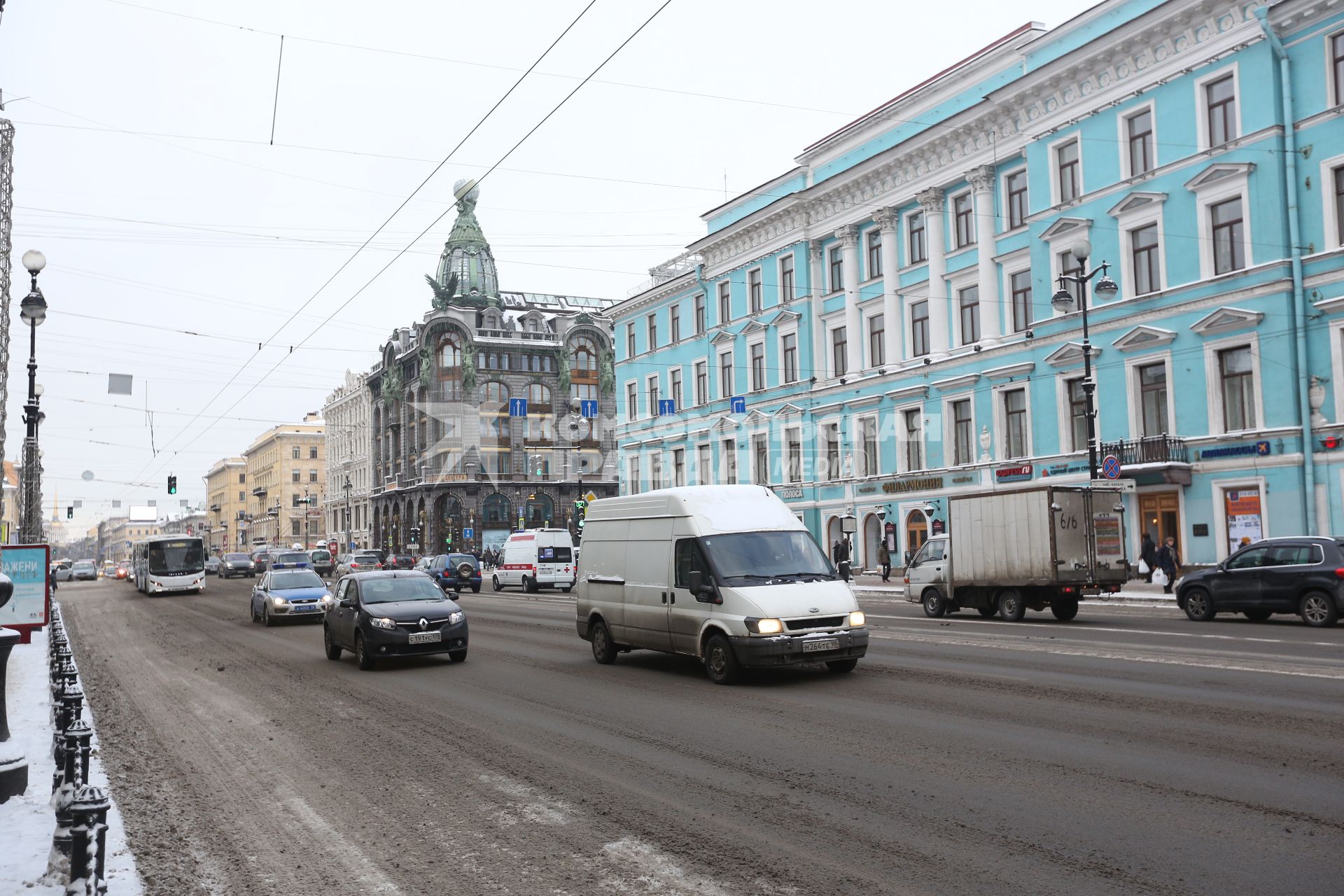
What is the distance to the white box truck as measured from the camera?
2145 cm

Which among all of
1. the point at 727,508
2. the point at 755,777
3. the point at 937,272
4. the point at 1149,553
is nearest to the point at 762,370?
the point at 937,272

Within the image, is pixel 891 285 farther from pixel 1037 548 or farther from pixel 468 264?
pixel 468 264

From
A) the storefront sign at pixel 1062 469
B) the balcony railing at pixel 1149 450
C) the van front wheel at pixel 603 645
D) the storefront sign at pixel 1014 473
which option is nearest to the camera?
the van front wheel at pixel 603 645

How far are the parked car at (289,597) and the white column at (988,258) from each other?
77.9ft

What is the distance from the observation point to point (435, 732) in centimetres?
998

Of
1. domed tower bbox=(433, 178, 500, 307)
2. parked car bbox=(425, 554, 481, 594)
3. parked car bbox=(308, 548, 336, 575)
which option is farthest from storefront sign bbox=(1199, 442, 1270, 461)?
domed tower bbox=(433, 178, 500, 307)

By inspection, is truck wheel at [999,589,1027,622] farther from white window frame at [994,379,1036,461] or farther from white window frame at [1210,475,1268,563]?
white window frame at [994,379,1036,461]

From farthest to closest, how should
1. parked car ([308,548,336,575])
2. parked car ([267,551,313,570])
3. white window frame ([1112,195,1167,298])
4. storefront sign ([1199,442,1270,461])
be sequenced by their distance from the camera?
1. parked car ([308,548,336,575])
2. parked car ([267,551,313,570])
3. white window frame ([1112,195,1167,298])
4. storefront sign ([1199,442,1270,461])

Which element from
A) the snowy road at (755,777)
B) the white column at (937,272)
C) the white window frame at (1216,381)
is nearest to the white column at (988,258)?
the white column at (937,272)

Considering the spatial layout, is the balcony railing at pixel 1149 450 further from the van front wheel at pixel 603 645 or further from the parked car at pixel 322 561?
the parked car at pixel 322 561

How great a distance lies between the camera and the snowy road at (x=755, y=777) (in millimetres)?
5645

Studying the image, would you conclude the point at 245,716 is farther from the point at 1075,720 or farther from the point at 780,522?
the point at 1075,720

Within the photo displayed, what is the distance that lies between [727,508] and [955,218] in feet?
95.1

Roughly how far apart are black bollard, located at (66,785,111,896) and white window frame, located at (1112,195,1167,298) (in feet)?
106
